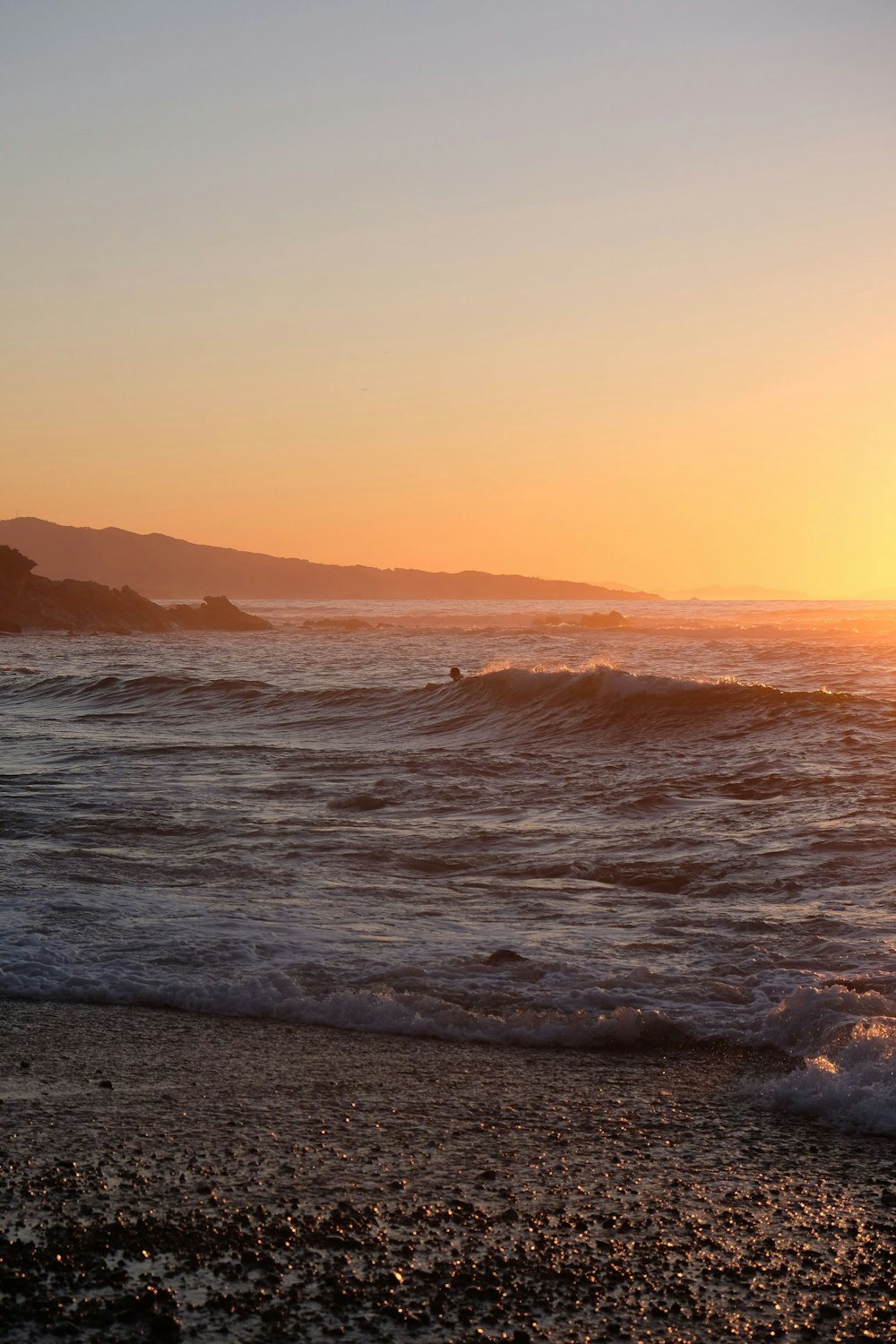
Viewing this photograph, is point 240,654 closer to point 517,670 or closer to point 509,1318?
point 517,670

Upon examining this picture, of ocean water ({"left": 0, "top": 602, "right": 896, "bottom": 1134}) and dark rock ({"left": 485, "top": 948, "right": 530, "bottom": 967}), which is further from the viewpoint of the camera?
dark rock ({"left": 485, "top": 948, "right": 530, "bottom": 967})

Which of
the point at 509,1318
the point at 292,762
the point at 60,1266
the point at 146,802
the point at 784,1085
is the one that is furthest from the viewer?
the point at 292,762

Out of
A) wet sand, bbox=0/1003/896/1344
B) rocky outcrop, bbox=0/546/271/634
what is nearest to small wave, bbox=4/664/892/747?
wet sand, bbox=0/1003/896/1344

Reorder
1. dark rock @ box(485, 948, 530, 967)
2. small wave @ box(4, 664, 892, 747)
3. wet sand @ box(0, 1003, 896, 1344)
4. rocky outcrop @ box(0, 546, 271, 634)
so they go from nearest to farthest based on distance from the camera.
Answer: wet sand @ box(0, 1003, 896, 1344) < dark rock @ box(485, 948, 530, 967) < small wave @ box(4, 664, 892, 747) < rocky outcrop @ box(0, 546, 271, 634)

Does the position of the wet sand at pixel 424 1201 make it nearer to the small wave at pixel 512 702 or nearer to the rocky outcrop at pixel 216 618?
the small wave at pixel 512 702

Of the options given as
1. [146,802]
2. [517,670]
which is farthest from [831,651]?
[146,802]

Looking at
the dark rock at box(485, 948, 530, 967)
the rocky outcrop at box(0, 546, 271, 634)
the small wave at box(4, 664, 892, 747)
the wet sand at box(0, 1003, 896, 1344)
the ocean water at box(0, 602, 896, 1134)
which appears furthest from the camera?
the rocky outcrop at box(0, 546, 271, 634)

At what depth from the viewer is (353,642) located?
5459cm

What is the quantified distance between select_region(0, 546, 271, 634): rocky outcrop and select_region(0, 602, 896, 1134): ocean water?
4964 centimetres

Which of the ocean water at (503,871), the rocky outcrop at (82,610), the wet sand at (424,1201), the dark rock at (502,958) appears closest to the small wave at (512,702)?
the ocean water at (503,871)

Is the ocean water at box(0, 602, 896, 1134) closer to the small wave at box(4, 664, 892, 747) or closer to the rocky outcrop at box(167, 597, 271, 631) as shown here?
the small wave at box(4, 664, 892, 747)

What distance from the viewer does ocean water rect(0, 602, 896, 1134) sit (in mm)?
5441

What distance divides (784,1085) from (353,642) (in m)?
50.6

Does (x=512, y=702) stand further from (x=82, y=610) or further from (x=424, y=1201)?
(x=82, y=610)
